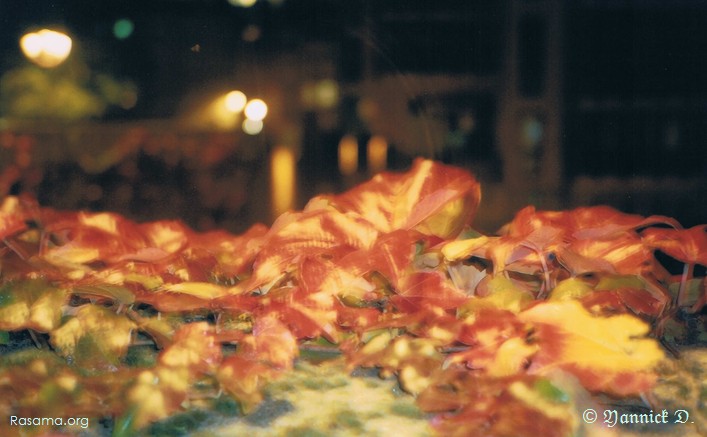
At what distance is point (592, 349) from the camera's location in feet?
1.28

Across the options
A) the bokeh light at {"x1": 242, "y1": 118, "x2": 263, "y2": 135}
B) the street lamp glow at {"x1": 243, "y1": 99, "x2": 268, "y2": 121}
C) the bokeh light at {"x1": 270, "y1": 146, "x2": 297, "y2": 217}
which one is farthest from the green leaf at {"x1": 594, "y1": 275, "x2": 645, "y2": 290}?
the street lamp glow at {"x1": 243, "y1": 99, "x2": 268, "y2": 121}

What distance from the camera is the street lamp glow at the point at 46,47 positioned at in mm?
4086

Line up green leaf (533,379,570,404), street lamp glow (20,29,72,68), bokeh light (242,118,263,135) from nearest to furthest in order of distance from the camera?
1. green leaf (533,379,570,404)
2. street lamp glow (20,29,72,68)
3. bokeh light (242,118,263,135)

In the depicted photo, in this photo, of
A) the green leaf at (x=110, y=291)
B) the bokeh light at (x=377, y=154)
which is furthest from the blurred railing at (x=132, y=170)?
the green leaf at (x=110, y=291)

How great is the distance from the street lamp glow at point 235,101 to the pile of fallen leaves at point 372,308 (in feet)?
14.8

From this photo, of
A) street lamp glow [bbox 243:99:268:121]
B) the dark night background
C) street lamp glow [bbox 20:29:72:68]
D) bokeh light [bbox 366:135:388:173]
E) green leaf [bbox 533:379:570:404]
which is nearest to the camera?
green leaf [bbox 533:379:570:404]

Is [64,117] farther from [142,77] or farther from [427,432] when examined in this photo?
[427,432]

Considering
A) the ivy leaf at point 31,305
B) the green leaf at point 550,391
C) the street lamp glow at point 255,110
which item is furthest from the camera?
the street lamp glow at point 255,110

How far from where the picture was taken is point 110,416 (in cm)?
42

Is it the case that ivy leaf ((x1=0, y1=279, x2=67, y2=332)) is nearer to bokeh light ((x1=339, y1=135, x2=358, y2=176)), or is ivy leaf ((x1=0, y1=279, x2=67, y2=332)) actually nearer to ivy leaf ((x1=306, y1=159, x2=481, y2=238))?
ivy leaf ((x1=306, y1=159, x2=481, y2=238))

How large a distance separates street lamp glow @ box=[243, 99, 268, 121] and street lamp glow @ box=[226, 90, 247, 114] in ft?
0.14

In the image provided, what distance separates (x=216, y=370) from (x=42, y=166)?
395cm

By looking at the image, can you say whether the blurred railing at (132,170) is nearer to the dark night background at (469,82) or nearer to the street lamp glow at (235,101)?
the dark night background at (469,82)

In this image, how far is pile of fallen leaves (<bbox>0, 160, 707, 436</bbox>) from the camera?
1.29 ft
